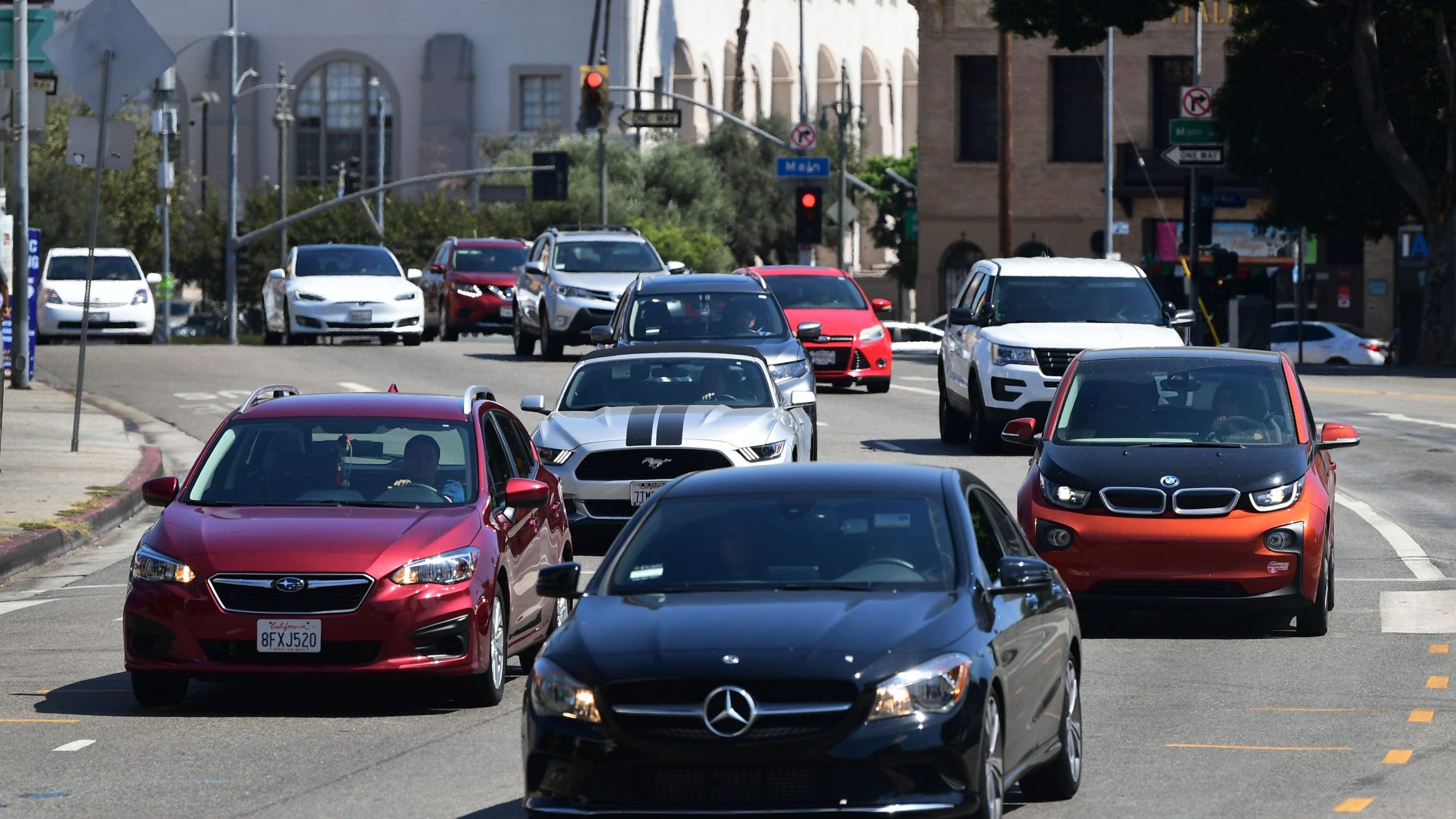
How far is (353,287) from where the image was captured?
38125 mm

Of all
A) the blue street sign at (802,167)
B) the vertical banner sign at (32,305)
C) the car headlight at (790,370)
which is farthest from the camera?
the blue street sign at (802,167)

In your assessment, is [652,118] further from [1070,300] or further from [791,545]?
[791,545]

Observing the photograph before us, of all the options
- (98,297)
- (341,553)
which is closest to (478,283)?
(98,297)

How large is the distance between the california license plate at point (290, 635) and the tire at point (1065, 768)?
327cm

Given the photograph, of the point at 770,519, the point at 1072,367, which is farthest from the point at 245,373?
the point at 770,519

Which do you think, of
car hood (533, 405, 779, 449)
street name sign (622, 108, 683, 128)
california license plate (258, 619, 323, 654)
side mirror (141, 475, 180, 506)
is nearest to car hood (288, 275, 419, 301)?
street name sign (622, 108, 683, 128)

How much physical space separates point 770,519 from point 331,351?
30.3 meters

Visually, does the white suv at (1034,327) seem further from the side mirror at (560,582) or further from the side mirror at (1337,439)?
the side mirror at (560,582)

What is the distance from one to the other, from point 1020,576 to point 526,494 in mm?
3907

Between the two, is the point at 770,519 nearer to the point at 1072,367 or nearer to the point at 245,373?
the point at 1072,367

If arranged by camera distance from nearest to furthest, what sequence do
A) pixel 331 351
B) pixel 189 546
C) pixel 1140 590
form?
pixel 189 546
pixel 1140 590
pixel 331 351

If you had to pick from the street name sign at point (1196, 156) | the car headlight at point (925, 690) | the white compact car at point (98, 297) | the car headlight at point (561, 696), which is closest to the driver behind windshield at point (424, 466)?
the car headlight at point (561, 696)

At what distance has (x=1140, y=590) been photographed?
12938 millimetres

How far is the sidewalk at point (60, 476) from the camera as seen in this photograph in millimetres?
17469
